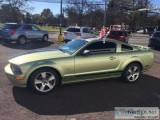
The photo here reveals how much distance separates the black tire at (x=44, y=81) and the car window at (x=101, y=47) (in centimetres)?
134

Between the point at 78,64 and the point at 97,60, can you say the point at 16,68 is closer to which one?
the point at 78,64

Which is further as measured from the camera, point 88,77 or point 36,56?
point 88,77

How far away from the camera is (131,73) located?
800 centimetres

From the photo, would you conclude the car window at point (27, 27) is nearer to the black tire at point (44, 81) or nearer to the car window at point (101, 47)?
the car window at point (101, 47)

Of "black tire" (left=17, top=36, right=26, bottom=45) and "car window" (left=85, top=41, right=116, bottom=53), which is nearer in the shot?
"car window" (left=85, top=41, right=116, bottom=53)

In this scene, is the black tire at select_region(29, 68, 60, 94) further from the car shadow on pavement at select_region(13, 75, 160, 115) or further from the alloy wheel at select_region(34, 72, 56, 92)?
the car shadow on pavement at select_region(13, 75, 160, 115)

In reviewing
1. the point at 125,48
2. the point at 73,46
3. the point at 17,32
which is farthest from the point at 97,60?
the point at 17,32

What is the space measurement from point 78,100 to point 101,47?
2.00 meters

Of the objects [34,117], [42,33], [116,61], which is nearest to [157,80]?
[116,61]

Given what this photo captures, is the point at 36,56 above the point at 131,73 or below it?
above

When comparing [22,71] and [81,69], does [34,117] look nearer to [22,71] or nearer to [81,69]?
[22,71]

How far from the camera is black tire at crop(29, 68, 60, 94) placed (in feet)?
21.0

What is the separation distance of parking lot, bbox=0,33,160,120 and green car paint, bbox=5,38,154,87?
0.35 metres

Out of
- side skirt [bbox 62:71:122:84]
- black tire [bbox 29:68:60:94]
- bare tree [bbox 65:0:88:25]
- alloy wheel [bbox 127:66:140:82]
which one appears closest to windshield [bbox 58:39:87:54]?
side skirt [bbox 62:71:122:84]
